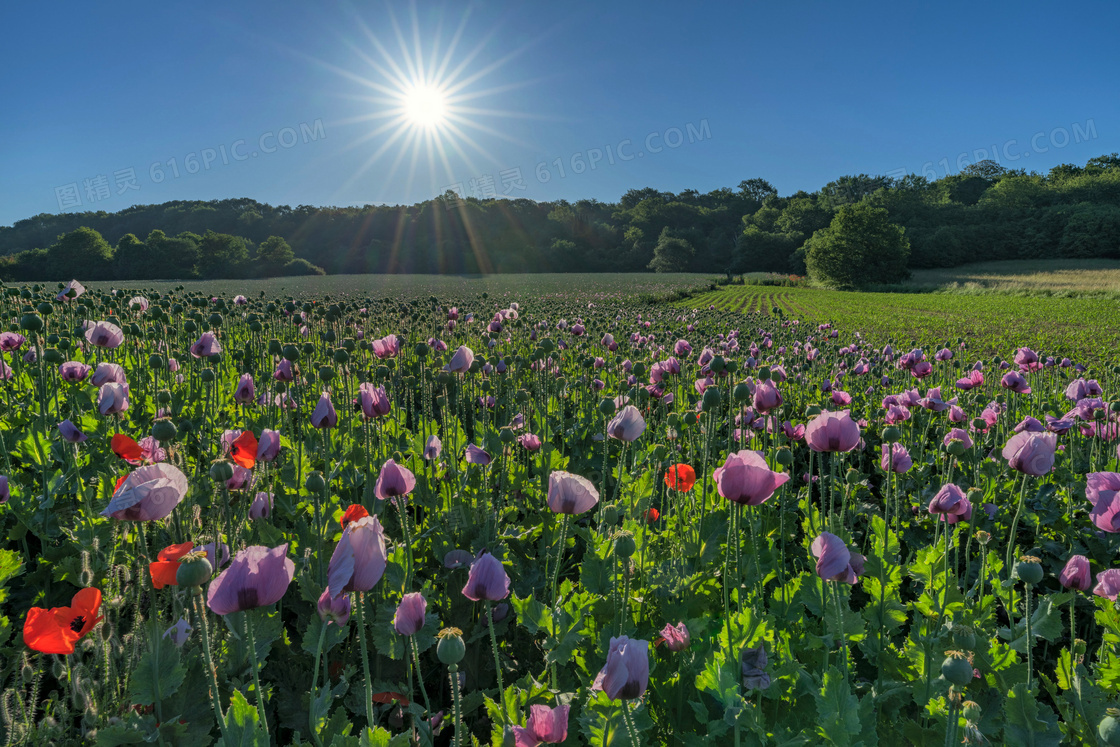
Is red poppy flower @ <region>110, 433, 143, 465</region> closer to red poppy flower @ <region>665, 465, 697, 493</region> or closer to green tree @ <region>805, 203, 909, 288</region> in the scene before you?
red poppy flower @ <region>665, 465, 697, 493</region>

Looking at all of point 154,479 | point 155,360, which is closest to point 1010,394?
point 154,479

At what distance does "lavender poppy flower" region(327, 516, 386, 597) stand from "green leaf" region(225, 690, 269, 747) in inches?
14.0

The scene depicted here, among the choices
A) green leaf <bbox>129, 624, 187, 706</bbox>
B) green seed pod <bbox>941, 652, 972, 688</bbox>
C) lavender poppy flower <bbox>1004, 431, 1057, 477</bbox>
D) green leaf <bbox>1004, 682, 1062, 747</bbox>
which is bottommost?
green leaf <bbox>1004, 682, 1062, 747</bbox>

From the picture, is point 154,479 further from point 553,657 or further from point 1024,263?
point 1024,263

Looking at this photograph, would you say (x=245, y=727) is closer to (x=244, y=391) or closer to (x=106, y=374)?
(x=244, y=391)

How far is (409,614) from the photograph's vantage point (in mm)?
1568

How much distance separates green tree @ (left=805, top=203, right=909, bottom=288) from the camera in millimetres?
60094

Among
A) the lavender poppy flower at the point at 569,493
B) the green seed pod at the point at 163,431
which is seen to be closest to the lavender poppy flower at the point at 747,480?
the lavender poppy flower at the point at 569,493

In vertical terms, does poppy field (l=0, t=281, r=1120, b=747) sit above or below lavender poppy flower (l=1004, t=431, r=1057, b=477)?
below

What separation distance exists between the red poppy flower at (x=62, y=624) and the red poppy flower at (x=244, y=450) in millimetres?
664

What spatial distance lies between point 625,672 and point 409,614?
0.68 metres

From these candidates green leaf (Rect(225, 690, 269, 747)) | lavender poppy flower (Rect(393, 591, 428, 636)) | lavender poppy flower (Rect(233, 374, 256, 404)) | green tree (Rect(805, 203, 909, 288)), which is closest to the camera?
green leaf (Rect(225, 690, 269, 747))

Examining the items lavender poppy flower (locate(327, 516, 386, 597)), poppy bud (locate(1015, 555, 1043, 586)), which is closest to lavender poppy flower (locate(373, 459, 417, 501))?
lavender poppy flower (locate(327, 516, 386, 597))

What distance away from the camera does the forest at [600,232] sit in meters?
50.8
